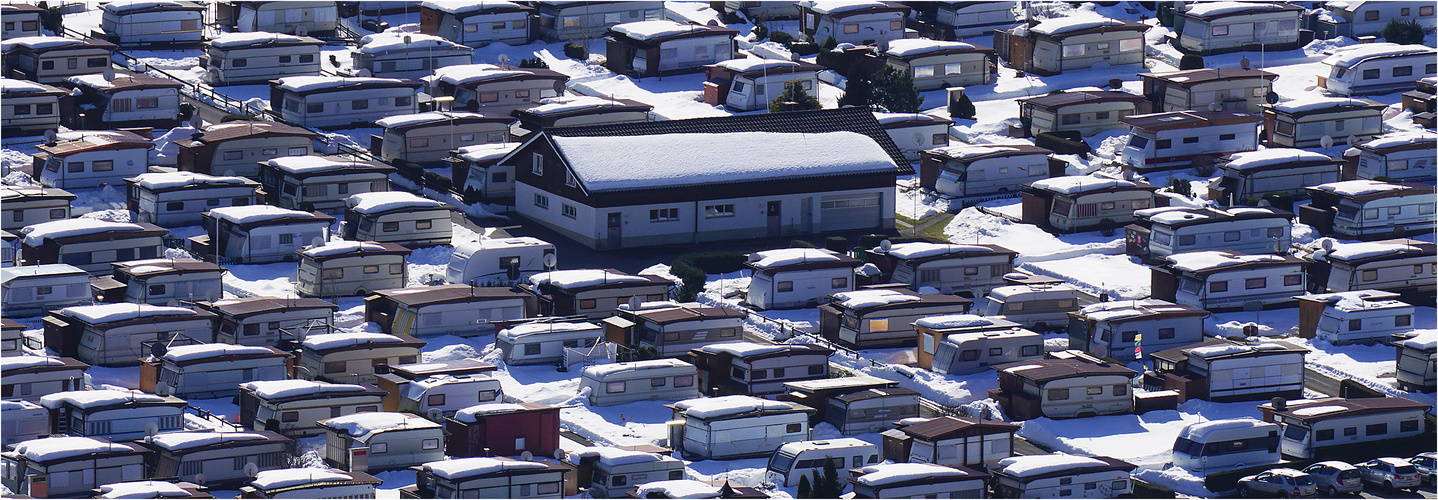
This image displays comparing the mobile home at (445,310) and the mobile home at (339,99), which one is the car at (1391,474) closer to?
the mobile home at (445,310)

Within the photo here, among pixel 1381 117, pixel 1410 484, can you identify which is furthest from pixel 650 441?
pixel 1381 117

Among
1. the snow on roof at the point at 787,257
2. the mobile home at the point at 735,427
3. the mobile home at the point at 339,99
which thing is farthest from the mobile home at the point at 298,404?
the mobile home at the point at 339,99

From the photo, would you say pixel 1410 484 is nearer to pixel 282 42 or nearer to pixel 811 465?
pixel 811 465

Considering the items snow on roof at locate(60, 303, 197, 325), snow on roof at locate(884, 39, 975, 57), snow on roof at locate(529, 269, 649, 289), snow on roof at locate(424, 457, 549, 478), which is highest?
snow on roof at locate(884, 39, 975, 57)

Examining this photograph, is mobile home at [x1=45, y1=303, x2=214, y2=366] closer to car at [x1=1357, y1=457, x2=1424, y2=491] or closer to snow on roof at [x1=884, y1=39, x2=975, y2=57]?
car at [x1=1357, y1=457, x2=1424, y2=491]

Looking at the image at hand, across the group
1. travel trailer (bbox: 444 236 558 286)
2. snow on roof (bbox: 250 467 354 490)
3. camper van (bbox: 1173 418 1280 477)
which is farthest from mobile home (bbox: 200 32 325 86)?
camper van (bbox: 1173 418 1280 477)

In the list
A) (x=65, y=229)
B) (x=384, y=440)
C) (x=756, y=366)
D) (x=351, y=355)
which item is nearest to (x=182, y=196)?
(x=65, y=229)

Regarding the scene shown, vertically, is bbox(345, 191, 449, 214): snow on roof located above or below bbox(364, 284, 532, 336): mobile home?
above
